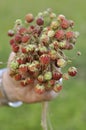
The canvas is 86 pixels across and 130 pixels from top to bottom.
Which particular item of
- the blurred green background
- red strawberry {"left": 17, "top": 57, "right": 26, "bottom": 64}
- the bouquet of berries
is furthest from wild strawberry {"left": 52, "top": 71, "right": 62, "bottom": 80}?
the blurred green background

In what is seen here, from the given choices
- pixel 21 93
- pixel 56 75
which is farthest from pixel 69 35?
pixel 21 93

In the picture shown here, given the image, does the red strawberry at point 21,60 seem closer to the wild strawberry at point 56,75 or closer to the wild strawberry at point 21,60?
the wild strawberry at point 21,60

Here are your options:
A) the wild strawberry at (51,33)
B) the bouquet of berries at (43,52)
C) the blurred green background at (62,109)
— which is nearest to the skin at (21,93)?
the bouquet of berries at (43,52)

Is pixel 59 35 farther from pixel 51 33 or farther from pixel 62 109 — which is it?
pixel 62 109

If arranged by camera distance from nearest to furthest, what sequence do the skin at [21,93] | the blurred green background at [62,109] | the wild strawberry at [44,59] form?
1. the wild strawberry at [44,59]
2. the skin at [21,93]
3. the blurred green background at [62,109]

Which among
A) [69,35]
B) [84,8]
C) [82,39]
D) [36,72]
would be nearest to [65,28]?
[69,35]

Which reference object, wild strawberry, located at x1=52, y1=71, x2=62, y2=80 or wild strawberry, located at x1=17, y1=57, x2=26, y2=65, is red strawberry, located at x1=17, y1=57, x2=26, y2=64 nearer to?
wild strawberry, located at x1=17, y1=57, x2=26, y2=65

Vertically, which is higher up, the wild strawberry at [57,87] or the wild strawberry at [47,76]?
the wild strawberry at [47,76]
